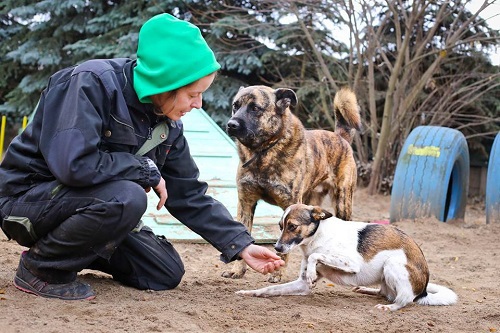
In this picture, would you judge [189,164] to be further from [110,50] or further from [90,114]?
[110,50]

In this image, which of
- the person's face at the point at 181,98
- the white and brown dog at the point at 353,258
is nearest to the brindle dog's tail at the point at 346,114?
the white and brown dog at the point at 353,258

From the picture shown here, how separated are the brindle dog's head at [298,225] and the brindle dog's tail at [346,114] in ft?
9.15

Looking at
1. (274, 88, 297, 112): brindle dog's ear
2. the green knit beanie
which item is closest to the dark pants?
the green knit beanie

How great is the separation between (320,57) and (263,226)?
5656 mm

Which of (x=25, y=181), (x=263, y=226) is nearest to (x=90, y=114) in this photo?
(x=25, y=181)

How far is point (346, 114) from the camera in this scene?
6836mm

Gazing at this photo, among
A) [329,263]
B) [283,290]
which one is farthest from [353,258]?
[283,290]

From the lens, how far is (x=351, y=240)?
4129mm

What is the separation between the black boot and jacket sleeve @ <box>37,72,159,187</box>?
1.91 feet

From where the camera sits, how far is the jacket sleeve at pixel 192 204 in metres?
3.85

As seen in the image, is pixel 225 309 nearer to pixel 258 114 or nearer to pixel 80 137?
pixel 80 137

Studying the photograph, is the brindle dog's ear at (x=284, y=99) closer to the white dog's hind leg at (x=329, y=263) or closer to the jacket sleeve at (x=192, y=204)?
the jacket sleeve at (x=192, y=204)

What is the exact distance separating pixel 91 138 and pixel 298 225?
1485 millimetres

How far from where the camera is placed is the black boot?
342 cm
